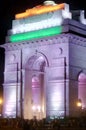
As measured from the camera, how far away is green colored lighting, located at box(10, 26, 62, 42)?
46.3 meters

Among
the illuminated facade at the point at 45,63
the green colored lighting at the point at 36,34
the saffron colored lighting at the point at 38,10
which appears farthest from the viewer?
the saffron colored lighting at the point at 38,10

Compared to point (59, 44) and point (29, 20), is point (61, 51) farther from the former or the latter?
point (29, 20)

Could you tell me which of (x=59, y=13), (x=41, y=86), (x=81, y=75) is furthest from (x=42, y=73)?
(x=59, y=13)

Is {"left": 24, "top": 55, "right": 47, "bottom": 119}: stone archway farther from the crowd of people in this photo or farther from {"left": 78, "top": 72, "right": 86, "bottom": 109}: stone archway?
the crowd of people

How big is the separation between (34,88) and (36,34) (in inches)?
305

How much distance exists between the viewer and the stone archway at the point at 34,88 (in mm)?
48781

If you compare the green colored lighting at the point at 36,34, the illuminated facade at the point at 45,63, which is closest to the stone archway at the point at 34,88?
the illuminated facade at the point at 45,63

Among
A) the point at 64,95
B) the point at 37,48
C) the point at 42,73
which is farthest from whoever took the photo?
the point at 42,73

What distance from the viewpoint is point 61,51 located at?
1801 inches

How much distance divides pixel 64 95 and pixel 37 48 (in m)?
6.47

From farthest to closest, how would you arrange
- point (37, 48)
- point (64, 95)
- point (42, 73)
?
point (42, 73) < point (37, 48) < point (64, 95)

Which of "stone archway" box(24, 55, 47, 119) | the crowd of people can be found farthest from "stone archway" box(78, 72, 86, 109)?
the crowd of people

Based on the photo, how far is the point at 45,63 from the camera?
164ft

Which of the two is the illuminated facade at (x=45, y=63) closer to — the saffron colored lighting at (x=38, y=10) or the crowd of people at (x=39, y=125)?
the saffron colored lighting at (x=38, y=10)
